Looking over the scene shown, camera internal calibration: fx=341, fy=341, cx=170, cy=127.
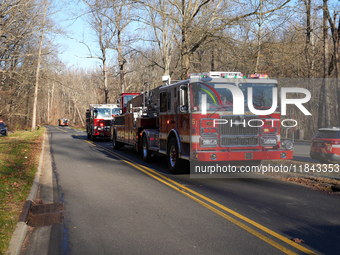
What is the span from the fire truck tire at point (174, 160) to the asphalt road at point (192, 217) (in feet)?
1.58

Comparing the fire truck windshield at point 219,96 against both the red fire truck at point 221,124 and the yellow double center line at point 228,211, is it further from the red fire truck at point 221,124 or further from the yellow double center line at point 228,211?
the yellow double center line at point 228,211

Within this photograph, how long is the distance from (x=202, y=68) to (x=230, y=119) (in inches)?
1015

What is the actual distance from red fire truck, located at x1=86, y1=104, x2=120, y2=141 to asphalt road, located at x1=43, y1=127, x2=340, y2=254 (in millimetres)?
17157

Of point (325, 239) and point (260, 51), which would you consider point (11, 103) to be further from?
point (325, 239)

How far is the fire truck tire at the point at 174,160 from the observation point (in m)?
11.0

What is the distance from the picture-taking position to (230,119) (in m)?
9.80

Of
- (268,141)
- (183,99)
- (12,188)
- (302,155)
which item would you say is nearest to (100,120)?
(302,155)

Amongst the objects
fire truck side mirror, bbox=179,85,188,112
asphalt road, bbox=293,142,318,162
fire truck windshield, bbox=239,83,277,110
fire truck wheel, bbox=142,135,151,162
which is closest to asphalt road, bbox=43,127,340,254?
fire truck side mirror, bbox=179,85,188,112

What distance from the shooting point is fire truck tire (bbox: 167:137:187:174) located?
A: 1101 centimetres

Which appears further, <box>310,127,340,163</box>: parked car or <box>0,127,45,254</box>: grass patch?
<box>310,127,340,163</box>: parked car

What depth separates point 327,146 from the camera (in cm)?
1200

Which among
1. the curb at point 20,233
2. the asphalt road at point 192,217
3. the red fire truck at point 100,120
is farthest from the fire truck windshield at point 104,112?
the curb at point 20,233

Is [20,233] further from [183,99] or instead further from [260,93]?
[260,93]

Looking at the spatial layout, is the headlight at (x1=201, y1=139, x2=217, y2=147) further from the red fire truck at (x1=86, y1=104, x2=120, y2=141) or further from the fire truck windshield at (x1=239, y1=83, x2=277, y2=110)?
the red fire truck at (x1=86, y1=104, x2=120, y2=141)
